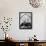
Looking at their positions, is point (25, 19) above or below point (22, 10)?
below

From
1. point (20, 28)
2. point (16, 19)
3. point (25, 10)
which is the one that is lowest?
point (20, 28)

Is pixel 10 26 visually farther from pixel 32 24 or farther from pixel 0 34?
pixel 32 24

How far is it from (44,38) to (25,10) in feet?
4.37

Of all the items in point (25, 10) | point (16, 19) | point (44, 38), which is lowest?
point (44, 38)

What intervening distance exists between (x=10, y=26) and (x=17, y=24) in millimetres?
286

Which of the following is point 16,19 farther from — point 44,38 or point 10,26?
point 44,38

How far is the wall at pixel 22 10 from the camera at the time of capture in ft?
16.5

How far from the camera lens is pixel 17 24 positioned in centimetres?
505

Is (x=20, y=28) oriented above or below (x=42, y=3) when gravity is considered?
below

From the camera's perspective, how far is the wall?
5031 millimetres

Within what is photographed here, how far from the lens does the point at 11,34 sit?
5.01 metres

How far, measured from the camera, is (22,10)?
506 cm

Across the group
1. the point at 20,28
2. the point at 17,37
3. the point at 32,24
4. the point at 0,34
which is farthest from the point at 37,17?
the point at 0,34

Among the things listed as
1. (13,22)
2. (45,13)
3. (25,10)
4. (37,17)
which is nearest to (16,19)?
(13,22)
